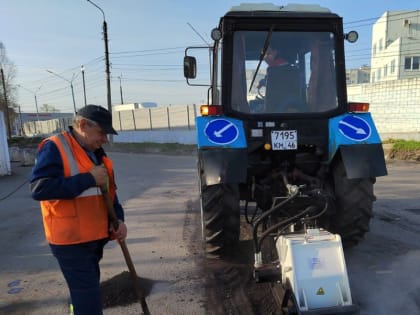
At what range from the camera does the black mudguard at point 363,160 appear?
345cm

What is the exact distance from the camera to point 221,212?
3.54 meters

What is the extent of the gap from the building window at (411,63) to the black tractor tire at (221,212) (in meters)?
35.5

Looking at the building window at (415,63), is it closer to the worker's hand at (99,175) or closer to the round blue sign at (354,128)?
the round blue sign at (354,128)

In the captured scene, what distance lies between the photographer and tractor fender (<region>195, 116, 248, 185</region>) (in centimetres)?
340

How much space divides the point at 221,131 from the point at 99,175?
5.74 feet

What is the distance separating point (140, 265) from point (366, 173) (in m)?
2.69

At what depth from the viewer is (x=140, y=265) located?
409 cm

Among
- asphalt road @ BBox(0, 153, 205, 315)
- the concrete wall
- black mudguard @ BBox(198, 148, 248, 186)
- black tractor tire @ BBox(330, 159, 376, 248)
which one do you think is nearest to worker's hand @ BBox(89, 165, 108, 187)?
black mudguard @ BBox(198, 148, 248, 186)

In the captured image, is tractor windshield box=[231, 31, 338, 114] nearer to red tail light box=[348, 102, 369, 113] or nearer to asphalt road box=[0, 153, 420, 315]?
red tail light box=[348, 102, 369, 113]

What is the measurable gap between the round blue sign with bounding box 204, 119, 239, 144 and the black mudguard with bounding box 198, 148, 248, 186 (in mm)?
125

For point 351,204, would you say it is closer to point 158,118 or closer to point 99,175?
point 99,175

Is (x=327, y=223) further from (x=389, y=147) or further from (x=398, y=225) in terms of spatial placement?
(x=389, y=147)

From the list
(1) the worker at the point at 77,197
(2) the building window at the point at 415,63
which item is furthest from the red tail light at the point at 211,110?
(2) the building window at the point at 415,63

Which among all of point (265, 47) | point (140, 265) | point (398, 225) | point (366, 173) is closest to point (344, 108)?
point (366, 173)
